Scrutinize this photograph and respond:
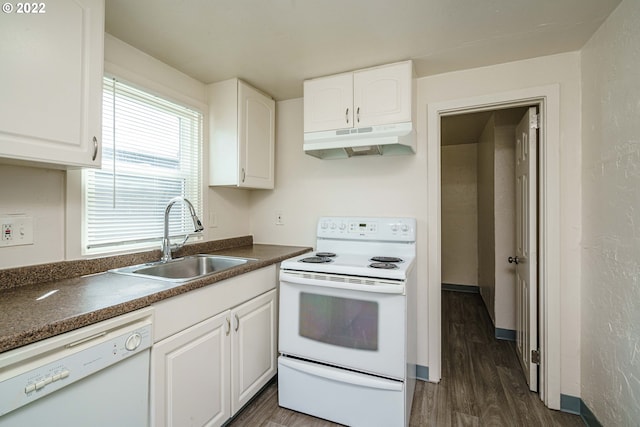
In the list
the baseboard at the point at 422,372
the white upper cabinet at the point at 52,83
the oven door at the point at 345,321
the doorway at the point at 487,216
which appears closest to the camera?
the white upper cabinet at the point at 52,83

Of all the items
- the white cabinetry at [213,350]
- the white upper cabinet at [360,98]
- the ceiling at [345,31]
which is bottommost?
the white cabinetry at [213,350]

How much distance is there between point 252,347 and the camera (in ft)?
5.66

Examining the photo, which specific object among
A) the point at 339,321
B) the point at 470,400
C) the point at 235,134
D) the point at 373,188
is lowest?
the point at 470,400

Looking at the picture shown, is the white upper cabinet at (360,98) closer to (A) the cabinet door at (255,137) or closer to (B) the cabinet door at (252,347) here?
(A) the cabinet door at (255,137)

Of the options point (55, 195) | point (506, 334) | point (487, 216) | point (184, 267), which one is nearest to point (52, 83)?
point (55, 195)

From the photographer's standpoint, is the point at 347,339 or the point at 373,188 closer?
the point at 347,339

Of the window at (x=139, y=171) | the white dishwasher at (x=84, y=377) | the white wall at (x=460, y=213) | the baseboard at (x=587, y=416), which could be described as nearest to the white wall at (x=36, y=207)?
the window at (x=139, y=171)

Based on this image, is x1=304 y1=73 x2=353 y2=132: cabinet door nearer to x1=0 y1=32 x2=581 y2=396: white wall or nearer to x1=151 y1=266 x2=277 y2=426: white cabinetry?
x1=0 y1=32 x2=581 y2=396: white wall

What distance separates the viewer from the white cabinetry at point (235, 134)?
2.12 metres

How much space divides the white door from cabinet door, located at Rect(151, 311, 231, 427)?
1.93m

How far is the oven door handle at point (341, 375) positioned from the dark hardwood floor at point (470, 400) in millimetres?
285

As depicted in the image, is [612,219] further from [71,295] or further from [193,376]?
[71,295]

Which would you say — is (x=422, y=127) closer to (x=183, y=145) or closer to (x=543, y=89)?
(x=543, y=89)

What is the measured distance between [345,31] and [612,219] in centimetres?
163
